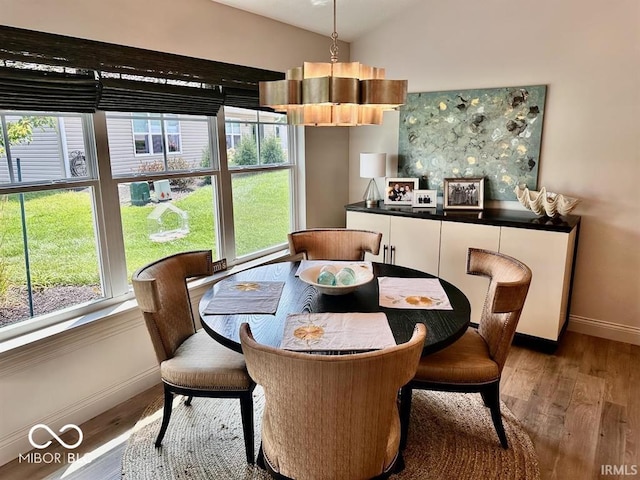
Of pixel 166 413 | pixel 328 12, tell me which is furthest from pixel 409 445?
pixel 328 12

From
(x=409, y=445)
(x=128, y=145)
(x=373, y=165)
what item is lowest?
(x=409, y=445)

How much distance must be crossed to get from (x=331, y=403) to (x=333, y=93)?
3.73 feet

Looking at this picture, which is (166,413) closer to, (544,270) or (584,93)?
(544,270)

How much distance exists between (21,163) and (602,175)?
3.60 metres

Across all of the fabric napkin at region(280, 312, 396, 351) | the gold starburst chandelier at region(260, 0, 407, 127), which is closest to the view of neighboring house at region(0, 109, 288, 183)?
the gold starburst chandelier at region(260, 0, 407, 127)

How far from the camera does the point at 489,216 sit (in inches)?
129

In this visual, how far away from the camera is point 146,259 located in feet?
9.14

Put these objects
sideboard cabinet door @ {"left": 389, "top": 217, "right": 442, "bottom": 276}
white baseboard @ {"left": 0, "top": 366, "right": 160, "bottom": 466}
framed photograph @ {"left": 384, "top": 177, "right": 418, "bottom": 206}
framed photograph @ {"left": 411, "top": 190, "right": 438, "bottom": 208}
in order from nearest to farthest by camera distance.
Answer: white baseboard @ {"left": 0, "top": 366, "right": 160, "bottom": 466}
sideboard cabinet door @ {"left": 389, "top": 217, "right": 442, "bottom": 276}
framed photograph @ {"left": 411, "top": 190, "right": 438, "bottom": 208}
framed photograph @ {"left": 384, "top": 177, "right": 418, "bottom": 206}

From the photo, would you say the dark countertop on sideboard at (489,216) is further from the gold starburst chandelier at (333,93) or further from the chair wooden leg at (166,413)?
the chair wooden leg at (166,413)

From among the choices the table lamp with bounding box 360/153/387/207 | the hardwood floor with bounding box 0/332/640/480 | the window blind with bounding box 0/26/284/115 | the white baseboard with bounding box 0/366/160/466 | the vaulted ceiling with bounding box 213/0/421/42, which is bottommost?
the hardwood floor with bounding box 0/332/640/480

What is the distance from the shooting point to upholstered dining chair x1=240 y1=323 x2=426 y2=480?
1.20m

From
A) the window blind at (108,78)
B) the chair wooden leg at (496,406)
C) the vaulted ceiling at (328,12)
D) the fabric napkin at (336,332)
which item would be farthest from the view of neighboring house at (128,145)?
the chair wooden leg at (496,406)

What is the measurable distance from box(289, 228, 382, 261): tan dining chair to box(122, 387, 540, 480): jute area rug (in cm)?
100

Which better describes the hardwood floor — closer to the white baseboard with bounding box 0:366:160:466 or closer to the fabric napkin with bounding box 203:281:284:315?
the white baseboard with bounding box 0:366:160:466
